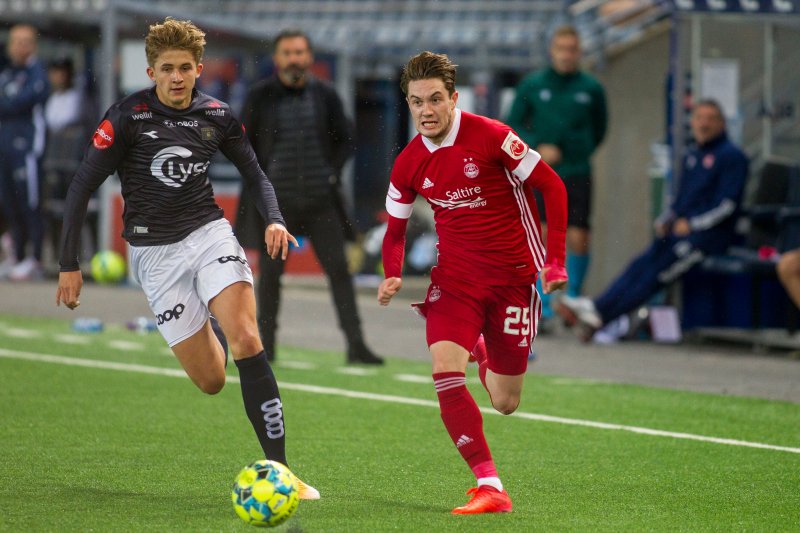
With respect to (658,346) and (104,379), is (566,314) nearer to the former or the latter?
(658,346)

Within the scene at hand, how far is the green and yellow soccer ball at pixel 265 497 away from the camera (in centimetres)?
586

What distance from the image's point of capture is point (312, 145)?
38.1 ft

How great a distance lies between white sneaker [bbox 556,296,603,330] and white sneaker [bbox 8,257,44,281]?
8.10 meters

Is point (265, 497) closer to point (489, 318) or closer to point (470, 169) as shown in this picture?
point (489, 318)

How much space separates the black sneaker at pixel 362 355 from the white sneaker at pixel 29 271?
27.9 feet

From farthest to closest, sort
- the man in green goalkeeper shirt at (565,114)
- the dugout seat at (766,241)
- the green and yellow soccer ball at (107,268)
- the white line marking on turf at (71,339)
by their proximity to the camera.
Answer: the green and yellow soccer ball at (107,268)
the man in green goalkeeper shirt at (565,114)
the white line marking on turf at (71,339)
the dugout seat at (766,241)

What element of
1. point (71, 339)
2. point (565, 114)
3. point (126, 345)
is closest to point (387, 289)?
point (126, 345)

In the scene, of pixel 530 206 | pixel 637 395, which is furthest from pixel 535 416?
pixel 530 206

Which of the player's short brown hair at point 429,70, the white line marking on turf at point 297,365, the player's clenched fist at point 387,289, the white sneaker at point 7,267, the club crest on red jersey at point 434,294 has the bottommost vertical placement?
the white sneaker at point 7,267

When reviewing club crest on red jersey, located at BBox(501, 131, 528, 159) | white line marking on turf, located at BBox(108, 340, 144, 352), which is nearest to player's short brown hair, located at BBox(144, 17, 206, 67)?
club crest on red jersey, located at BBox(501, 131, 528, 159)

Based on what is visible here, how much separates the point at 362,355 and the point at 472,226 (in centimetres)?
512

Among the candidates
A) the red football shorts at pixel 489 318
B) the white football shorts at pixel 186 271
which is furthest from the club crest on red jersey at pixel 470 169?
the white football shorts at pixel 186 271

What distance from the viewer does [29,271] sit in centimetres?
1952

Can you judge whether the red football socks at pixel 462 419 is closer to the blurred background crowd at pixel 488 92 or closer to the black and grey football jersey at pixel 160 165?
the black and grey football jersey at pixel 160 165
